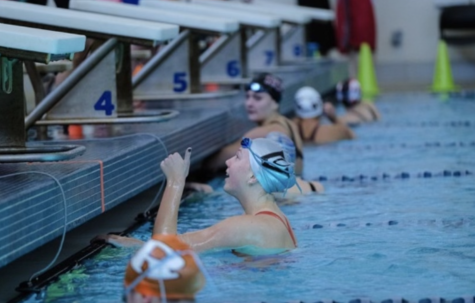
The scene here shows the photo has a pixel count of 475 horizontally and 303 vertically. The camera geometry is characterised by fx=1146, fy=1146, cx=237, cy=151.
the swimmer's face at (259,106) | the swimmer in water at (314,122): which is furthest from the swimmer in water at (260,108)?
the swimmer in water at (314,122)

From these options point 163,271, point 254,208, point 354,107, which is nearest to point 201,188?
point 254,208

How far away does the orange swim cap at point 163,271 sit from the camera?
2.92 meters

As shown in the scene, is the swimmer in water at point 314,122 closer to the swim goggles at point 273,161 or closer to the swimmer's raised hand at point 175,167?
the swim goggles at point 273,161

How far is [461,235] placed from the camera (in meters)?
4.96

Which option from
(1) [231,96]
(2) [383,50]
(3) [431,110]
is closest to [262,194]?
(1) [231,96]

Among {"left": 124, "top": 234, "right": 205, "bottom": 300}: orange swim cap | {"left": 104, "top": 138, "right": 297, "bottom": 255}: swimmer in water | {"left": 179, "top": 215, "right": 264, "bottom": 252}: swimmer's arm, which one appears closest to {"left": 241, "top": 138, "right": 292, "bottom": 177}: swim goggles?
{"left": 104, "top": 138, "right": 297, "bottom": 255}: swimmer in water

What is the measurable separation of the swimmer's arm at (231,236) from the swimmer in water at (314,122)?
4.49m

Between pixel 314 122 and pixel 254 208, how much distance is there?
15.1 feet

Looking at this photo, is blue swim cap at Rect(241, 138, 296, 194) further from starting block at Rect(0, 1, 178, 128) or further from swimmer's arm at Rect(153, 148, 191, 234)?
starting block at Rect(0, 1, 178, 128)

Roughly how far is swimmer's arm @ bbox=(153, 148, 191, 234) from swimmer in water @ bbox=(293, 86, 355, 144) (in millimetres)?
4692

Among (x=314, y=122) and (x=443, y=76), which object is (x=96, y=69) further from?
(x=443, y=76)

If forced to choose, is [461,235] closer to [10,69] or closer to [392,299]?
[392,299]

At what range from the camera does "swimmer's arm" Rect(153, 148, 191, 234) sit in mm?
4051

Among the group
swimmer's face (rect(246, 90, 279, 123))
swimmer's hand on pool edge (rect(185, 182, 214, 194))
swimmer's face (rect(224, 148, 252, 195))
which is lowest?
swimmer's hand on pool edge (rect(185, 182, 214, 194))
